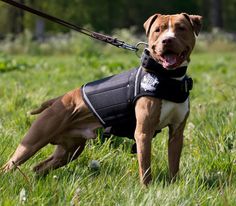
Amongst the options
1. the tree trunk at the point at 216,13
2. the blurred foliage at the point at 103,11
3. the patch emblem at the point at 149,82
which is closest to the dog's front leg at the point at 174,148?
the patch emblem at the point at 149,82

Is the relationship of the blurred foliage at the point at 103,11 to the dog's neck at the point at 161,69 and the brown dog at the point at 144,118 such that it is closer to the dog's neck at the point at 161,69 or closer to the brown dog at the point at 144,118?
the brown dog at the point at 144,118

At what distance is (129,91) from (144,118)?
26 centimetres

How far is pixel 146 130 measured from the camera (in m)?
3.93

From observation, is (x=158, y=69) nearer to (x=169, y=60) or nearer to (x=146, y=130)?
(x=169, y=60)

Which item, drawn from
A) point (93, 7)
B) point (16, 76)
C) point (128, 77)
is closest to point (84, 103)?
point (128, 77)

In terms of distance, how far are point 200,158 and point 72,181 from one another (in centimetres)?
115

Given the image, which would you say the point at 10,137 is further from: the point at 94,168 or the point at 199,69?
the point at 199,69

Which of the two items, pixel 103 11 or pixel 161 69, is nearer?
pixel 161 69

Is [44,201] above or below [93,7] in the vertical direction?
above

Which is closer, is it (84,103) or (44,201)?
(44,201)

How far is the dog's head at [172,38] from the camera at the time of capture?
12.6 feet

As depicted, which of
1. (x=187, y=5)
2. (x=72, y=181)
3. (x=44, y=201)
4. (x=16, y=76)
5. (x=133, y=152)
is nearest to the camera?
(x=44, y=201)

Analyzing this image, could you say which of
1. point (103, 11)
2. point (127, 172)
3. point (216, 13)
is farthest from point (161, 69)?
point (103, 11)

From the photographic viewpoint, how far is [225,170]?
412 centimetres
